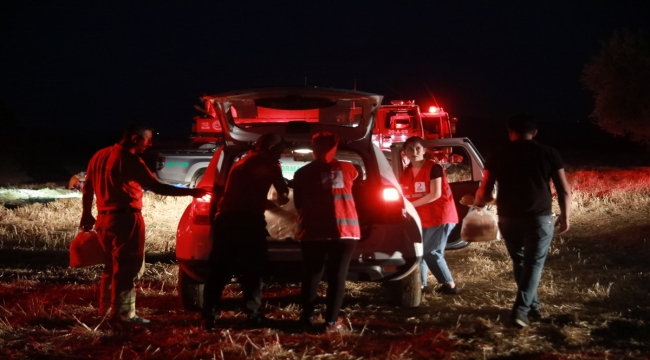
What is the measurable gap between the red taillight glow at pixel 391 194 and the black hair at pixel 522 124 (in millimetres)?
1003

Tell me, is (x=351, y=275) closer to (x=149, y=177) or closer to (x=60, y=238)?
(x=149, y=177)

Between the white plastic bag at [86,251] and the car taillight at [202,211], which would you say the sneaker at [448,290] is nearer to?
the car taillight at [202,211]

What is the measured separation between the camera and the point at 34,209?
1296 centimetres

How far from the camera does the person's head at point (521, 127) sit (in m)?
5.38

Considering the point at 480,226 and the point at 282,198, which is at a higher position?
the point at 282,198

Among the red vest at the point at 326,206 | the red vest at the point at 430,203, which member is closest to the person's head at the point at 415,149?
the red vest at the point at 430,203

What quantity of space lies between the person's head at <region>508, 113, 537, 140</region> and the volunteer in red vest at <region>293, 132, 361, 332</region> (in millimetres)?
1289

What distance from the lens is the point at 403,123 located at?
1678cm

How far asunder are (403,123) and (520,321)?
38.6ft

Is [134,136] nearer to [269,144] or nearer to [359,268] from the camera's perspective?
[269,144]

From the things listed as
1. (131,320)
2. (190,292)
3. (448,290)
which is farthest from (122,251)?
(448,290)

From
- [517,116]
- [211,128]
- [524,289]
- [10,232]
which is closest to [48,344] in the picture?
[524,289]

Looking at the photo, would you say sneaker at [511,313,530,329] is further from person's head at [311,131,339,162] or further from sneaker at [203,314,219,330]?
sneaker at [203,314,219,330]

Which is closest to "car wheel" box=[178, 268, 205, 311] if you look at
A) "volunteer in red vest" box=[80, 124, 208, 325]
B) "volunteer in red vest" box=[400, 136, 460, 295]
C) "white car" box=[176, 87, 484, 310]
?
"white car" box=[176, 87, 484, 310]
